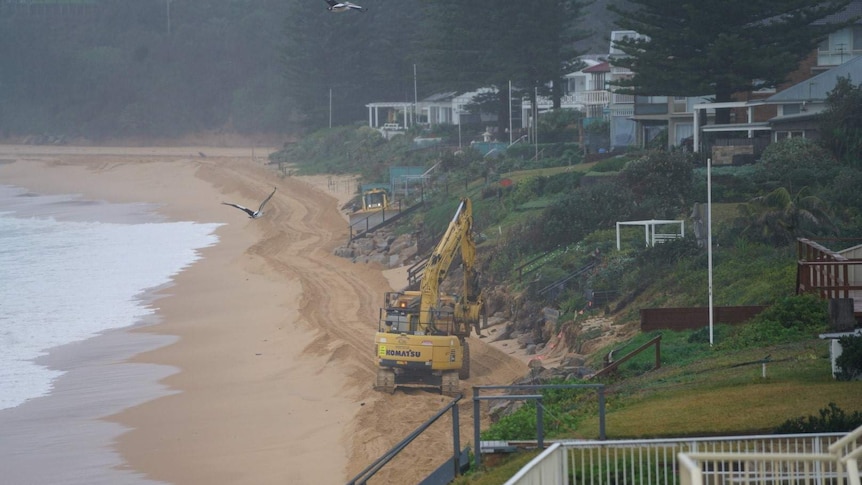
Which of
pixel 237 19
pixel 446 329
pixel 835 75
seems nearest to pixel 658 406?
pixel 446 329

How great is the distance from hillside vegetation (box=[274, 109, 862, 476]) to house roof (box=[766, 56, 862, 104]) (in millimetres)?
3888

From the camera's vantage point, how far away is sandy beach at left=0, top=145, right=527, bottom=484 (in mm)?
20344

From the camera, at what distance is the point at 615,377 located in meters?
19.9

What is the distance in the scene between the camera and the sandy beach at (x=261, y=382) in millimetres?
20344

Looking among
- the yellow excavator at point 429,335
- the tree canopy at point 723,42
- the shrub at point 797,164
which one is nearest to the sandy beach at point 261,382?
the yellow excavator at point 429,335

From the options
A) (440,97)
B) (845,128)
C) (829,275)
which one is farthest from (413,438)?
(440,97)

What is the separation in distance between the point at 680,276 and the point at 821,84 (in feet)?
53.3

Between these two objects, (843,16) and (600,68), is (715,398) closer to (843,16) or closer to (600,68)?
(843,16)

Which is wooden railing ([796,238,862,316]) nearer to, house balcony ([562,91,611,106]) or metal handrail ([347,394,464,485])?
metal handrail ([347,394,464,485])

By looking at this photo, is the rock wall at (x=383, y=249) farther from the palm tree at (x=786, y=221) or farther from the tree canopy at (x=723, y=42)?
the palm tree at (x=786, y=221)

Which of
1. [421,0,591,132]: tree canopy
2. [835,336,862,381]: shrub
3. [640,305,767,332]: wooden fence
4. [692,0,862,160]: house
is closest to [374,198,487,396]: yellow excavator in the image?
[640,305,767,332]: wooden fence

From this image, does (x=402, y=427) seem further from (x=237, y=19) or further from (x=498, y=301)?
(x=237, y=19)

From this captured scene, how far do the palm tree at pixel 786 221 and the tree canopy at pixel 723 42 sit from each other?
13079 millimetres

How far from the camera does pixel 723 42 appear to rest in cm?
3934
